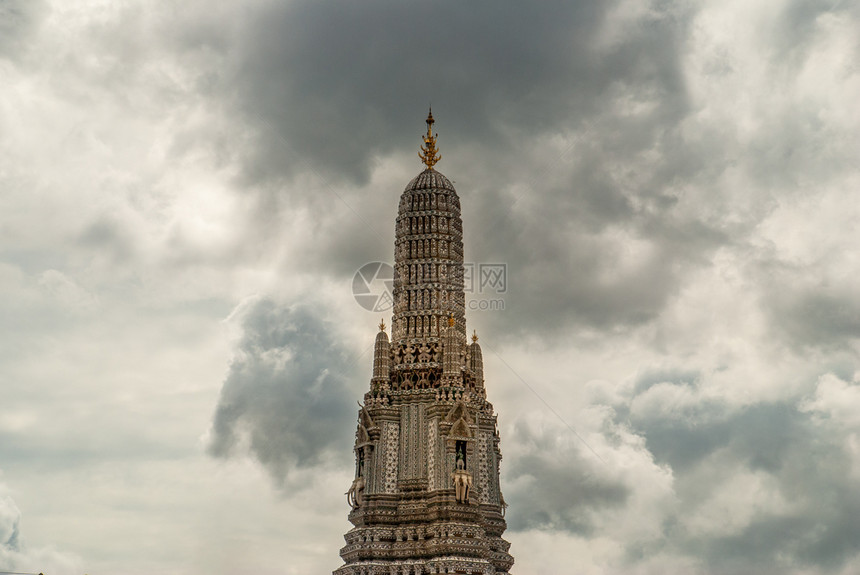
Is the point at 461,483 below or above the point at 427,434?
below

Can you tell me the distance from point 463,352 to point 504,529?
15486mm

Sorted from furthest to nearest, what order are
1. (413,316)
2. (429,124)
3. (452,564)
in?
(429,124) → (413,316) → (452,564)

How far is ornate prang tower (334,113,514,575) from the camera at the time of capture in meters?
81.9

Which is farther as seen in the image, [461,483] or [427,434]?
[427,434]

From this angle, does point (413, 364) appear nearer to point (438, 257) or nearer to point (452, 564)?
point (438, 257)

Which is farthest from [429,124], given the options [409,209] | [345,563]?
[345,563]

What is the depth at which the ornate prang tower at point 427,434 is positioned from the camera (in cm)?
8194

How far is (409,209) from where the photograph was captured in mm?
94812

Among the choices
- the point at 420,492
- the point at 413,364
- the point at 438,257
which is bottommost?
the point at 420,492

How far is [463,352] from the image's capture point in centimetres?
8919

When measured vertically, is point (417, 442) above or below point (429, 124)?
below

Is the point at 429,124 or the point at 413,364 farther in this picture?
the point at 429,124

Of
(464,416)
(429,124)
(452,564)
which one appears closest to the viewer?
(452,564)

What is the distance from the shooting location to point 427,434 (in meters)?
85.9
